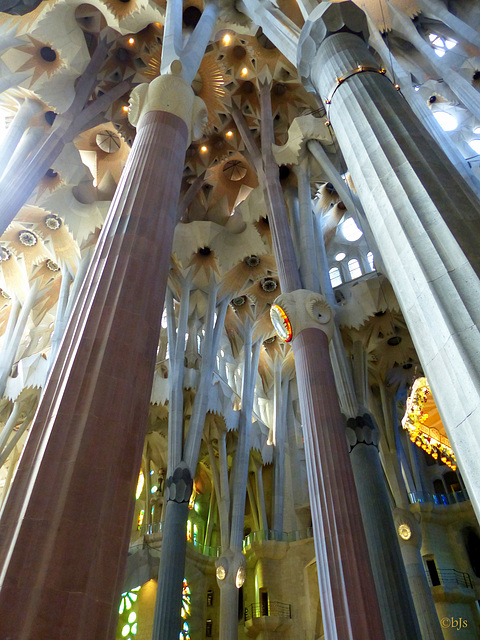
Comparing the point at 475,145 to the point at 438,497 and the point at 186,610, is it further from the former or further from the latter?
the point at 186,610

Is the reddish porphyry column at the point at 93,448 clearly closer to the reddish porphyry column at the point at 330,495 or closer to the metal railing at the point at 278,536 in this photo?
the reddish porphyry column at the point at 330,495

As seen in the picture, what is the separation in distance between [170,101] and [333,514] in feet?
18.5

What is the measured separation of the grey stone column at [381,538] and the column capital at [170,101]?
Answer: 300 inches

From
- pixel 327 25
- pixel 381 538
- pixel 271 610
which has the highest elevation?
pixel 327 25

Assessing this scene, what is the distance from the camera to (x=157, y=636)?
9.27 m

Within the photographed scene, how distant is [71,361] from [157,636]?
26.6ft

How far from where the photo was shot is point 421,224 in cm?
334

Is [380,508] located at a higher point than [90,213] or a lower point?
lower

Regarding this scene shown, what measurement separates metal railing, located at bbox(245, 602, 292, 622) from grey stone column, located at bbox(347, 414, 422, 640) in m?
8.18

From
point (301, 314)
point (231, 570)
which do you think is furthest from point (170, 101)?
point (231, 570)

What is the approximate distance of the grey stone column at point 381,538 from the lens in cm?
842

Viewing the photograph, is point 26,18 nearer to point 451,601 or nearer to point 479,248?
point 479,248

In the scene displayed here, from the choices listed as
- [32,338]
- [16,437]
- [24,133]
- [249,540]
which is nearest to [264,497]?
[249,540]

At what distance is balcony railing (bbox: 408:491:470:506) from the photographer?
56.4 ft
